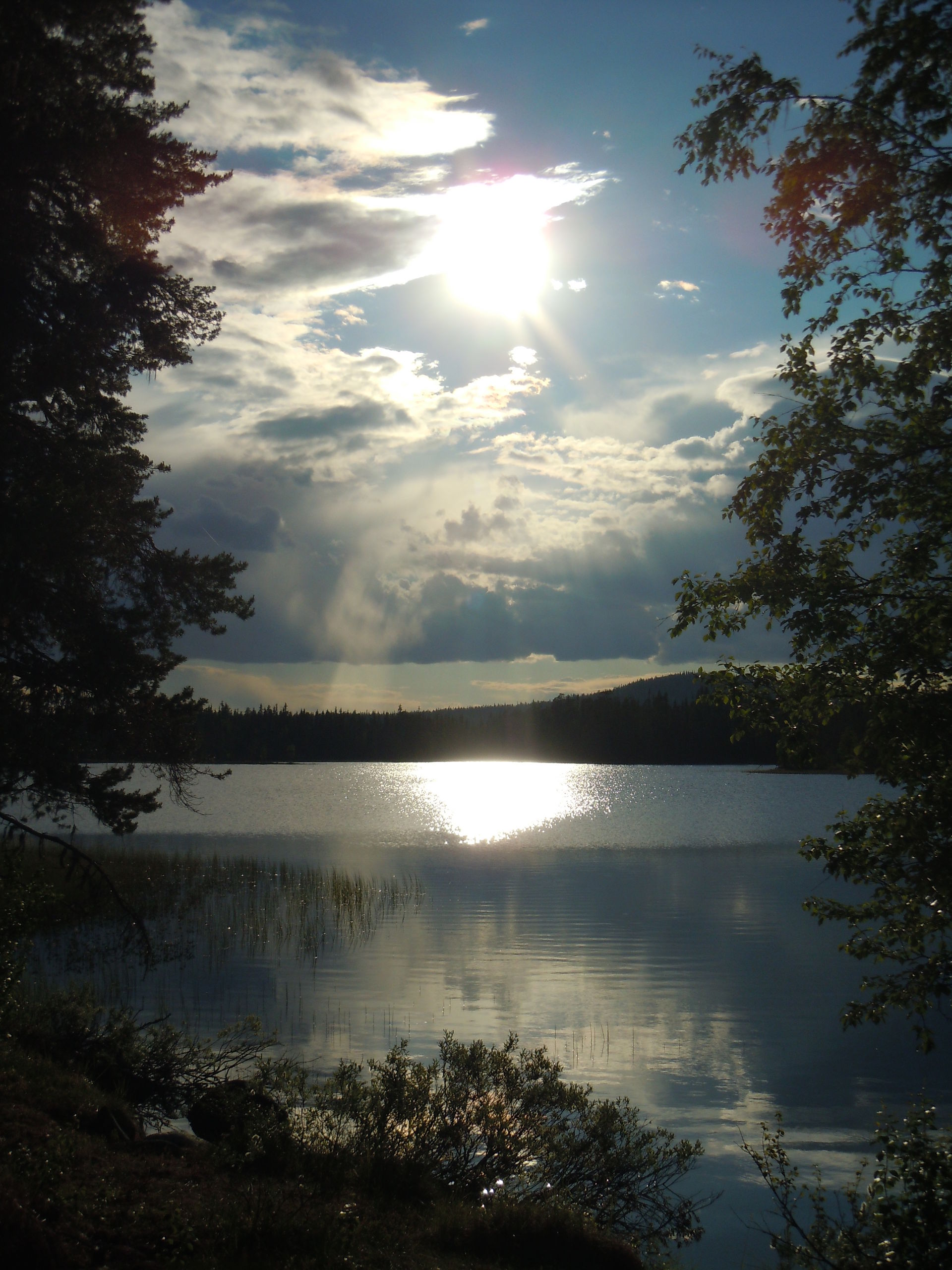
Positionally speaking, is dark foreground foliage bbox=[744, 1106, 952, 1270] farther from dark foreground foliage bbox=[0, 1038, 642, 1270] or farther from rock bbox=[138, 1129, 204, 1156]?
rock bbox=[138, 1129, 204, 1156]

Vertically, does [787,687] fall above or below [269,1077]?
above

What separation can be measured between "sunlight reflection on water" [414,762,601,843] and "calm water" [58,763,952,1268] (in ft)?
43.9

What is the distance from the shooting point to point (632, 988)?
19.8m

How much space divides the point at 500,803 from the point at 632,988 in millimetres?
74315

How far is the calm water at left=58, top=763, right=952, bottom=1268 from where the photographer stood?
1316 centimetres

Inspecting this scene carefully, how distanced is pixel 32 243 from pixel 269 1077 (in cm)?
1319

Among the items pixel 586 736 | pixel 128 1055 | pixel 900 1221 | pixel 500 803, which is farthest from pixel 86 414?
pixel 586 736

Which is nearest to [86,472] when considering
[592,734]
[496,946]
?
[496,946]

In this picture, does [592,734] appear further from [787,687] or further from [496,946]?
[787,687]

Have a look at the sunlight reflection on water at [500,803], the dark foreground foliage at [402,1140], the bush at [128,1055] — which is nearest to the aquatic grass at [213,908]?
the bush at [128,1055]

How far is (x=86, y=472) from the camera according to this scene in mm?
14977

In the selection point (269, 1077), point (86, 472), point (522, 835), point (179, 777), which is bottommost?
point (522, 835)

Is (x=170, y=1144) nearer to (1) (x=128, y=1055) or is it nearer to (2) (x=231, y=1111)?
(2) (x=231, y=1111)

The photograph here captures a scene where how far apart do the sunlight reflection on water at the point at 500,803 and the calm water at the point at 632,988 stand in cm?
1338
